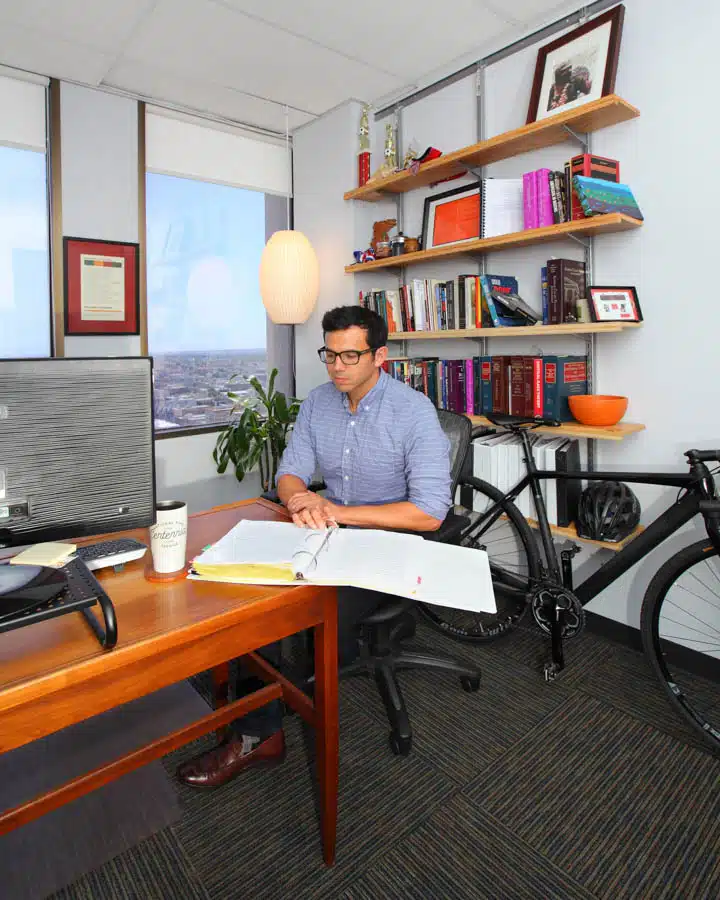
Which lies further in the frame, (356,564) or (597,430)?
(597,430)

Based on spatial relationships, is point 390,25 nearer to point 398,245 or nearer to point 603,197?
point 398,245

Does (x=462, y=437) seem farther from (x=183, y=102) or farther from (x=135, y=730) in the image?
(x=183, y=102)

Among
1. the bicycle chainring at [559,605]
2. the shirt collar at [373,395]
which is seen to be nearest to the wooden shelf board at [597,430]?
the bicycle chainring at [559,605]

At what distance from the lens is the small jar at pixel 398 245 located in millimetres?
3242

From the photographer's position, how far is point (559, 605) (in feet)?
7.48

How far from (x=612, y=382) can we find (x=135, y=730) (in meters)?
2.31

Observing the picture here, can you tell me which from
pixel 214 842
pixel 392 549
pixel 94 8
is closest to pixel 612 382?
pixel 392 549

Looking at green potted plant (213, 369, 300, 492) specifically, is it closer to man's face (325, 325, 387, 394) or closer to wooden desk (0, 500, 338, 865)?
man's face (325, 325, 387, 394)

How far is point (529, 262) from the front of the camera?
2859 mm

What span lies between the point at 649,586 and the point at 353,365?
1.26 metres

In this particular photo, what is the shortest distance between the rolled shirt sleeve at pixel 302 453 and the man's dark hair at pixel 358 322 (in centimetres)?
36

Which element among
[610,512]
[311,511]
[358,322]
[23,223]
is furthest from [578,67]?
[23,223]

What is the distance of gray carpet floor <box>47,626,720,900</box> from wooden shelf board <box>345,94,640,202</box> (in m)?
2.25

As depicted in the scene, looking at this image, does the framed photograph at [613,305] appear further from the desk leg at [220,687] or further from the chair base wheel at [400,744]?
the desk leg at [220,687]
